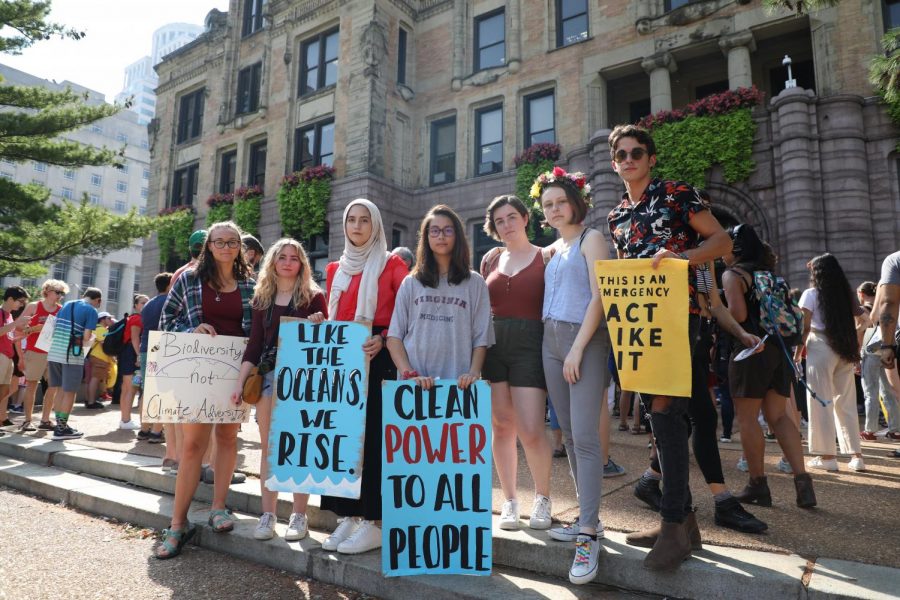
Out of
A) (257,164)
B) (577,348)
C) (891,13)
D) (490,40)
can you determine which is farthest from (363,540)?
(257,164)

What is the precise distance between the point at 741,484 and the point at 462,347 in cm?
286

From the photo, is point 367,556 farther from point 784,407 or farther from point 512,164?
point 512,164

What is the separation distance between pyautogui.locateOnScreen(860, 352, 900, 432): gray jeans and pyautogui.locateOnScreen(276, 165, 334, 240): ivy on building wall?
15.7 m

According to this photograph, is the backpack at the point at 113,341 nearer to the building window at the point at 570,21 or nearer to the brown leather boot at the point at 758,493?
the brown leather boot at the point at 758,493

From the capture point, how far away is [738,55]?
1391cm

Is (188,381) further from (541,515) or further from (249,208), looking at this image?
(249,208)

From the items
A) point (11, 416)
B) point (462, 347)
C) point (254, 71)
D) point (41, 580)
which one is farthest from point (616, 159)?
point (254, 71)

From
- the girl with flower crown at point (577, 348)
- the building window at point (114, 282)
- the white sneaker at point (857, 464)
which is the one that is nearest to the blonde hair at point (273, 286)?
the girl with flower crown at point (577, 348)

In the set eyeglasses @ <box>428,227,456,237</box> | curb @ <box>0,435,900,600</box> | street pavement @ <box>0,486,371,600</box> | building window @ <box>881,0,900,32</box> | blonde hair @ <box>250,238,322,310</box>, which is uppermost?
building window @ <box>881,0,900,32</box>

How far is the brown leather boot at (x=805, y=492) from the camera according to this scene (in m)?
3.73

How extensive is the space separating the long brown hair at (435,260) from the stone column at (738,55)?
13.5 m

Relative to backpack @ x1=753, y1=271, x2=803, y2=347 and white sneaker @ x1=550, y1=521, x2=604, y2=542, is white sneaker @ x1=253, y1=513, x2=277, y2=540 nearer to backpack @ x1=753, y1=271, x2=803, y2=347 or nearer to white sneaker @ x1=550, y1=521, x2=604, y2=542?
white sneaker @ x1=550, y1=521, x2=604, y2=542

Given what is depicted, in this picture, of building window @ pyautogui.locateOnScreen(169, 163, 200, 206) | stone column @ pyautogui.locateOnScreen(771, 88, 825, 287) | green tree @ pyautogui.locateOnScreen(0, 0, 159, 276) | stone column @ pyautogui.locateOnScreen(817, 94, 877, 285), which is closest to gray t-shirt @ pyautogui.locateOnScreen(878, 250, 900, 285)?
stone column @ pyautogui.locateOnScreen(771, 88, 825, 287)

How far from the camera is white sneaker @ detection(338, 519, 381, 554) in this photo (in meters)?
3.31
